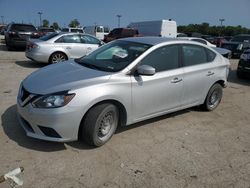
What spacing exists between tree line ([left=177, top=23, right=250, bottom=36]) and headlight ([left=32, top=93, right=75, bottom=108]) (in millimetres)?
66904

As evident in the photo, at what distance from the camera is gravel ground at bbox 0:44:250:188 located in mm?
3205

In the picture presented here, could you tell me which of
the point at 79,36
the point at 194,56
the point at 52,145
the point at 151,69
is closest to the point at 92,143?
the point at 52,145

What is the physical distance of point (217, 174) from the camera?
345 centimetres

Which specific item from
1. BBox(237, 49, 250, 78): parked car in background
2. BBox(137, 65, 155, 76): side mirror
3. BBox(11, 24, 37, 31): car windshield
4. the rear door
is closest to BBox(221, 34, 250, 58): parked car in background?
BBox(237, 49, 250, 78): parked car in background

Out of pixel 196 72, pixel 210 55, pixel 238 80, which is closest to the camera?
pixel 196 72

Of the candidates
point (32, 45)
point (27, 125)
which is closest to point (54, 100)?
point (27, 125)

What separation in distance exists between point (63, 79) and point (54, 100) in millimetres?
451

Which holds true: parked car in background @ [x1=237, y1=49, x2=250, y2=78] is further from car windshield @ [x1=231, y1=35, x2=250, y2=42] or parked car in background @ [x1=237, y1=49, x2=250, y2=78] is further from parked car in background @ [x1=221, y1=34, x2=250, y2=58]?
car windshield @ [x1=231, y1=35, x2=250, y2=42]

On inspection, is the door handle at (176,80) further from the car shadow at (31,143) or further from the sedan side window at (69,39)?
the sedan side window at (69,39)

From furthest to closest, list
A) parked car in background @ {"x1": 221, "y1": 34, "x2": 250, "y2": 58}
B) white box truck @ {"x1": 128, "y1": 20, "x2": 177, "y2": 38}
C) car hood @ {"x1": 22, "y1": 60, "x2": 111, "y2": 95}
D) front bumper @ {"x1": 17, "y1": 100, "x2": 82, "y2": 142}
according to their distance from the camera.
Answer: white box truck @ {"x1": 128, "y1": 20, "x2": 177, "y2": 38}
parked car in background @ {"x1": 221, "y1": 34, "x2": 250, "y2": 58}
car hood @ {"x1": 22, "y1": 60, "x2": 111, "y2": 95}
front bumper @ {"x1": 17, "y1": 100, "x2": 82, "y2": 142}

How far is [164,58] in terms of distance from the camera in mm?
4574

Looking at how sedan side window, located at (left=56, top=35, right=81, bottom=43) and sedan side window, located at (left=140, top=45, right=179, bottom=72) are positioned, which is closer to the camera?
sedan side window, located at (left=140, top=45, right=179, bottom=72)

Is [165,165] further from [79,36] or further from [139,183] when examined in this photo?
[79,36]

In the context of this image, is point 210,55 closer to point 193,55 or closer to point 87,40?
point 193,55
